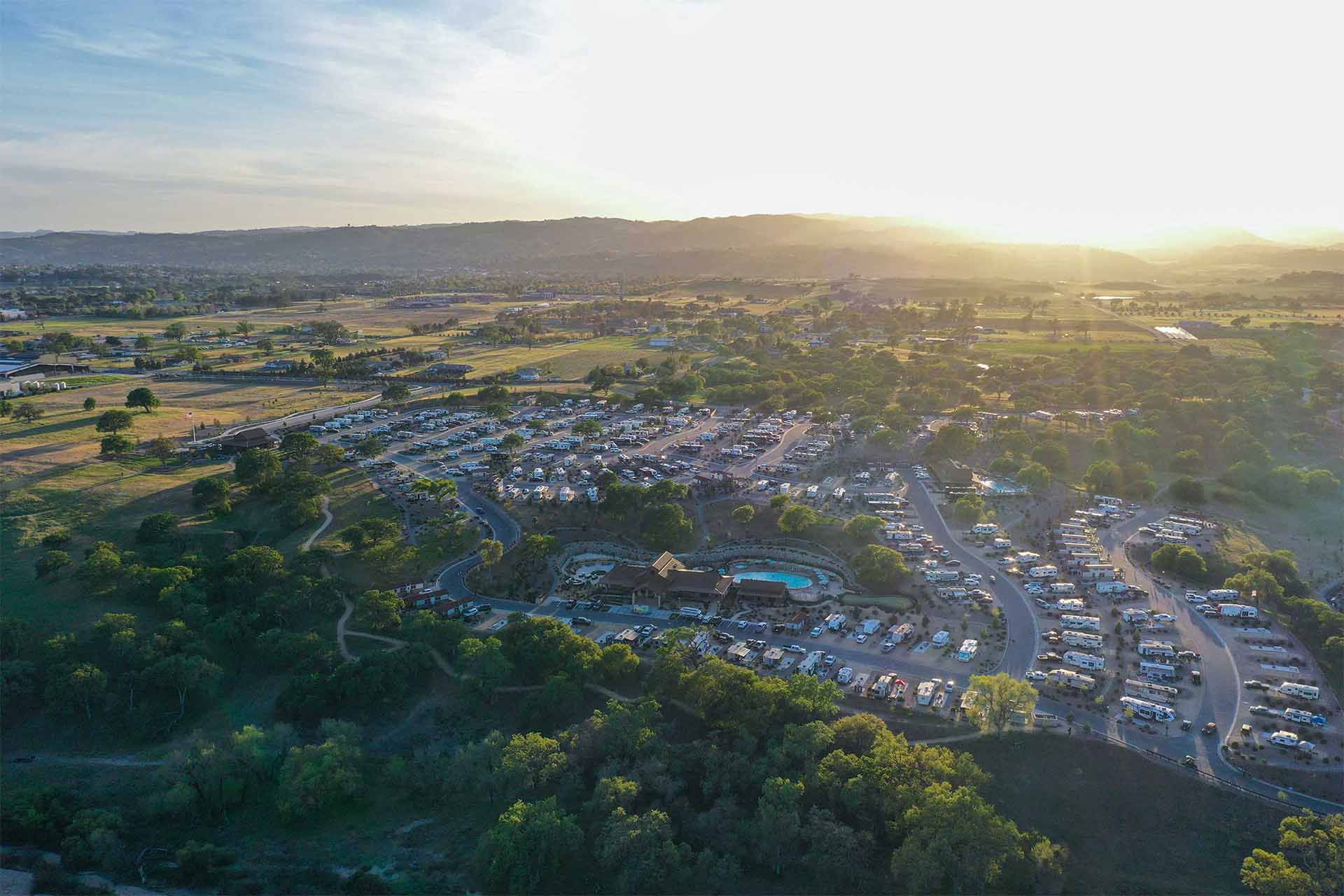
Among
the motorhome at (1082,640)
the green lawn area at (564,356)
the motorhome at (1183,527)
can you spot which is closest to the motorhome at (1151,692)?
the motorhome at (1082,640)

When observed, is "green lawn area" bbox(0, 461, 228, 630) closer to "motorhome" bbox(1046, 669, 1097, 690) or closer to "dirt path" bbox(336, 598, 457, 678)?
"dirt path" bbox(336, 598, 457, 678)

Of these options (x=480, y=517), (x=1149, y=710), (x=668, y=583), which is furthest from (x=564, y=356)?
(x=1149, y=710)

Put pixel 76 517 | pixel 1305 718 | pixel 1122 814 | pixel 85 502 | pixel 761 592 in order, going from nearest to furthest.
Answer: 1. pixel 1122 814
2. pixel 1305 718
3. pixel 761 592
4. pixel 76 517
5. pixel 85 502

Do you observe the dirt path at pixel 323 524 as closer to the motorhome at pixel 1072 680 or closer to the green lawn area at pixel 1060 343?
the motorhome at pixel 1072 680

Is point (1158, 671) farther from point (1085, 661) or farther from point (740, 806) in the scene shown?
point (740, 806)

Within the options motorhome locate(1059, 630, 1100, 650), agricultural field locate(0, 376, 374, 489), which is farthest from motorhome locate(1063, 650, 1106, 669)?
agricultural field locate(0, 376, 374, 489)

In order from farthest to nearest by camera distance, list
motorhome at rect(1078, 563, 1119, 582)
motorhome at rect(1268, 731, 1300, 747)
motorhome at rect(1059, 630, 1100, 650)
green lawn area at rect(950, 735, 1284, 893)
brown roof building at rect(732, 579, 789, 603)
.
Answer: motorhome at rect(1078, 563, 1119, 582), brown roof building at rect(732, 579, 789, 603), motorhome at rect(1059, 630, 1100, 650), motorhome at rect(1268, 731, 1300, 747), green lawn area at rect(950, 735, 1284, 893)

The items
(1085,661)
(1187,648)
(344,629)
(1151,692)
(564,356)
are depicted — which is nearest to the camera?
(1151,692)
